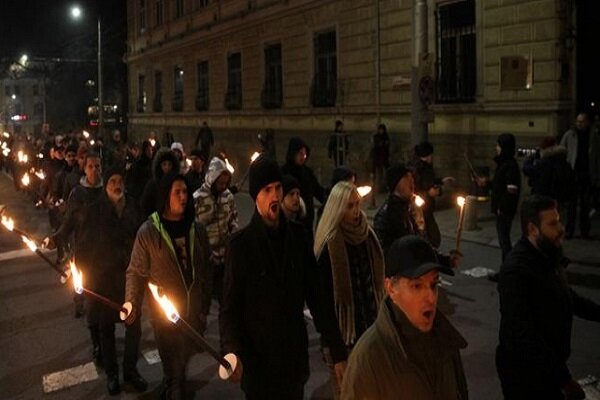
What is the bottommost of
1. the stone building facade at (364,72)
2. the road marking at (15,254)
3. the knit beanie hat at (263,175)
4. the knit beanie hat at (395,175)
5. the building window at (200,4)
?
the road marking at (15,254)

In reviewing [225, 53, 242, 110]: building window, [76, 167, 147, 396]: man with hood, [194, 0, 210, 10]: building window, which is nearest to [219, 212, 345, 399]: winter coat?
[76, 167, 147, 396]: man with hood

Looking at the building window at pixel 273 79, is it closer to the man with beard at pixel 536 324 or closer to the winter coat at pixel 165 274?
the winter coat at pixel 165 274

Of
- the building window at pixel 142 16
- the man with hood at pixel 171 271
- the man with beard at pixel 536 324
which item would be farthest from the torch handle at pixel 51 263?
the building window at pixel 142 16

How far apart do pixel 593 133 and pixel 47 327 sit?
9.72 metres

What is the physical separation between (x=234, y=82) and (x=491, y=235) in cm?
1893

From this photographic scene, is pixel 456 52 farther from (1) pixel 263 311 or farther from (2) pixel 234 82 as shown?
(1) pixel 263 311

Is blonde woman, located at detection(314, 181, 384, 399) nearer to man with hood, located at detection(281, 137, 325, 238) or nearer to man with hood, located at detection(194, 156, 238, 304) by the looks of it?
man with hood, located at detection(194, 156, 238, 304)

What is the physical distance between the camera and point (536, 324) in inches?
143

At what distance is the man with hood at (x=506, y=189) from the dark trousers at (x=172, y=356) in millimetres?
5306

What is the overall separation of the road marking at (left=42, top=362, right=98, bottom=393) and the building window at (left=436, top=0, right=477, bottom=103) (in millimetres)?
13209

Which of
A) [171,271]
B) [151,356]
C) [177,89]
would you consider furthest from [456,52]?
[177,89]

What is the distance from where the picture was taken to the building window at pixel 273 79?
2600cm

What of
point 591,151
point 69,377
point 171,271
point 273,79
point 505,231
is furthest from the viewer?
point 273,79

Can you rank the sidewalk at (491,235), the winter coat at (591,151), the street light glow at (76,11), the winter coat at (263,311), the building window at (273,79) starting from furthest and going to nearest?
the street light glow at (76,11) → the building window at (273,79) → the winter coat at (591,151) → the sidewalk at (491,235) → the winter coat at (263,311)
